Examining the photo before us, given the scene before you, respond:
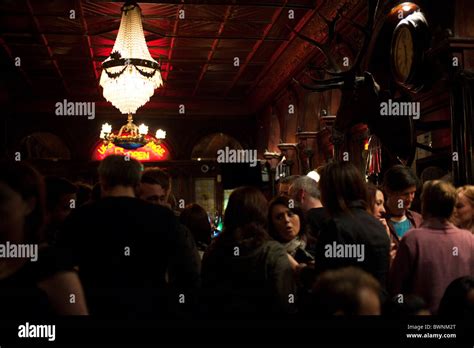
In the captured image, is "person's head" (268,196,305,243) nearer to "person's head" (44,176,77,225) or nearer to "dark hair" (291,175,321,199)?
"dark hair" (291,175,321,199)

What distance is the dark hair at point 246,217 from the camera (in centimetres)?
273

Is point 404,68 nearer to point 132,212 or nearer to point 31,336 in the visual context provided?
point 132,212

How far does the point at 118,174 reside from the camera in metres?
2.62

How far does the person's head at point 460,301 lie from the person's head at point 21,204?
1.53m

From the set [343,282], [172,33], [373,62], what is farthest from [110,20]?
[343,282]

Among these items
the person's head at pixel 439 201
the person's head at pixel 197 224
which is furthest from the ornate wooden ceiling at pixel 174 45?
the person's head at pixel 439 201

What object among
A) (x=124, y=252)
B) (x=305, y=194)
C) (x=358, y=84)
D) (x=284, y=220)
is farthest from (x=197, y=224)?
(x=358, y=84)

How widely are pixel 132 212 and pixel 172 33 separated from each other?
24.5ft

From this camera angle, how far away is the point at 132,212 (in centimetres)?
252

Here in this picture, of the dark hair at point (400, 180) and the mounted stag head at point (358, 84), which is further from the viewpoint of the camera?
the mounted stag head at point (358, 84)

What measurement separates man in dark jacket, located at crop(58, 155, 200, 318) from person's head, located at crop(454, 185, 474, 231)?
1812 mm

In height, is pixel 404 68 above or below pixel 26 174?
above

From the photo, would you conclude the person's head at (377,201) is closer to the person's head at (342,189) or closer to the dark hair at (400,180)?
the dark hair at (400,180)

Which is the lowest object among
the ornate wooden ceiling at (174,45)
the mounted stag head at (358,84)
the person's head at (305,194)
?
the person's head at (305,194)
